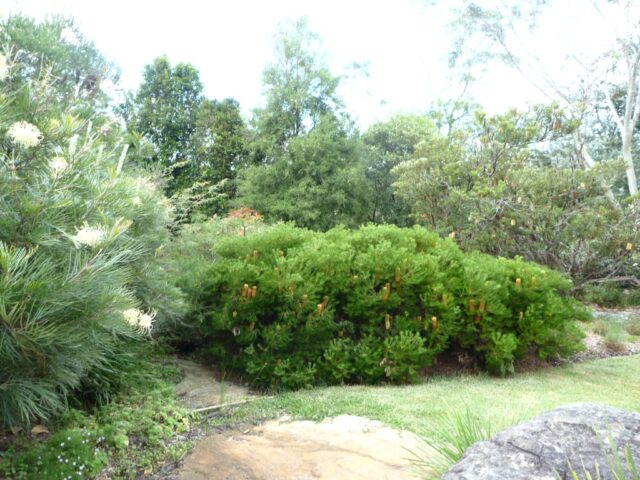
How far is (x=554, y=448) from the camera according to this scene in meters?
2.04

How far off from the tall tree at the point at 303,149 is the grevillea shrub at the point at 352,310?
10619mm

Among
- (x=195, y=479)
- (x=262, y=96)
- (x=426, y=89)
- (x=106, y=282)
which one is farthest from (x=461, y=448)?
(x=426, y=89)

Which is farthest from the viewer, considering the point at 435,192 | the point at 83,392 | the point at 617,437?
the point at 435,192

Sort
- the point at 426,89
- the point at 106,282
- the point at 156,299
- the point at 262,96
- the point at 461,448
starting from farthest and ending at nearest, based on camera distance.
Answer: the point at 426,89, the point at 262,96, the point at 156,299, the point at 106,282, the point at 461,448

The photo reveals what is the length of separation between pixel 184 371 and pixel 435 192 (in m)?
8.08

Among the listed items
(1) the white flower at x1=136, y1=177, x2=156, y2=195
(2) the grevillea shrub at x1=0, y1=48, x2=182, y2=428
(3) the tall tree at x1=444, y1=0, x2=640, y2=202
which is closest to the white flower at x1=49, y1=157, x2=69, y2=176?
(2) the grevillea shrub at x1=0, y1=48, x2=182, y2=428

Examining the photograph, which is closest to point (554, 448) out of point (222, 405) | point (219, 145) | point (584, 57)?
point (222, 405)

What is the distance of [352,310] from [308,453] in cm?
227

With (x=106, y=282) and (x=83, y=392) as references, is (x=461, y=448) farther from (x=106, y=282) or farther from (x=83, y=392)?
(x=83, y=392)

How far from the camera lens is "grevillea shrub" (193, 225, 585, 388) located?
223 inches

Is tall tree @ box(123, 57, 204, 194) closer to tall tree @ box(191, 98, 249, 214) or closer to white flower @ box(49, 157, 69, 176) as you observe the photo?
tall tree @ box(191, 98, 249, 214)

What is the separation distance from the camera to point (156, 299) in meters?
4.79

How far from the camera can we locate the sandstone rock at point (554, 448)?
1949 mm

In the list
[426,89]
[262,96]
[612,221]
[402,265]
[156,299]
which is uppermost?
[426,89]
